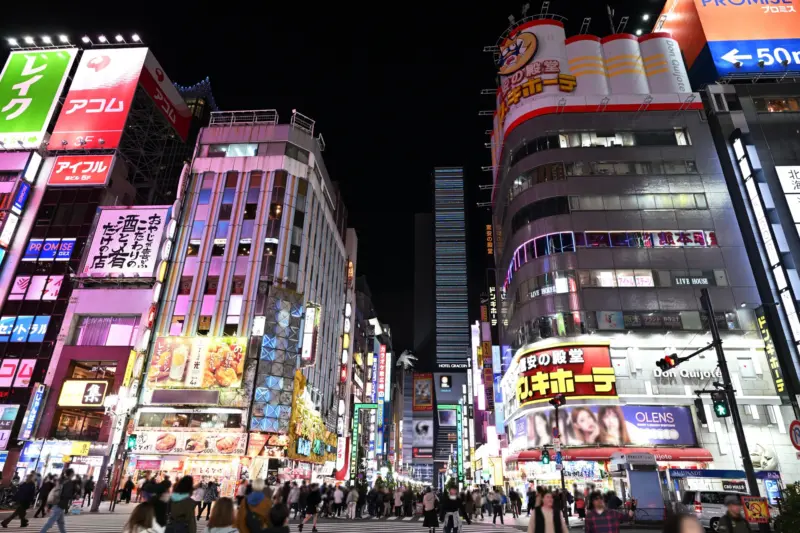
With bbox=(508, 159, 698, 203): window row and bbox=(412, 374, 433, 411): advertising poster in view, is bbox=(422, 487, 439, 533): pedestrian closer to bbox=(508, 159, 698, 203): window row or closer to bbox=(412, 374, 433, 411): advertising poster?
bbox=(508, 159, 698, 203): window row

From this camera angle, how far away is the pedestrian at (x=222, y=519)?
233 inches

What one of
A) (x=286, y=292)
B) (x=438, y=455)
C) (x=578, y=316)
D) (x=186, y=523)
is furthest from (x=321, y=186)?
(x=438, y=455)

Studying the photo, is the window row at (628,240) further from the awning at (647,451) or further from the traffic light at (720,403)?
the traffic light at (720,403)

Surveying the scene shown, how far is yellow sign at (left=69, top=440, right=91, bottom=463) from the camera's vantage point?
116 feet

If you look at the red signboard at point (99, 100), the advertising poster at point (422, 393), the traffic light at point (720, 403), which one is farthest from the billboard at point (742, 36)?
the advertising poster at point (422, 393)

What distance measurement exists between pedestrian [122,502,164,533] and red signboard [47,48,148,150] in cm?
4637

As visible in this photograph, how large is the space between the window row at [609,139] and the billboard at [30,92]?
4582cm

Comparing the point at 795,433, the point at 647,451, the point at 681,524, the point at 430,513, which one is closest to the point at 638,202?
the point at 647,451

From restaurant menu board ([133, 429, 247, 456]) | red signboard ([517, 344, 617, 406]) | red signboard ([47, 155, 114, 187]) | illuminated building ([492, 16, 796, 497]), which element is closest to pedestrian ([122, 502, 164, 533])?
illuminated building ([492, 16, 796, 497])

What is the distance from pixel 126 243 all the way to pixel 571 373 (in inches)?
1509

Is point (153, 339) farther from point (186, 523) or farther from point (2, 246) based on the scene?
point (186, 523)

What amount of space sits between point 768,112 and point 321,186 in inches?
1620

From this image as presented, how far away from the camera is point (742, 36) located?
1727 inches

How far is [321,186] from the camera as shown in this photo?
169 feet
